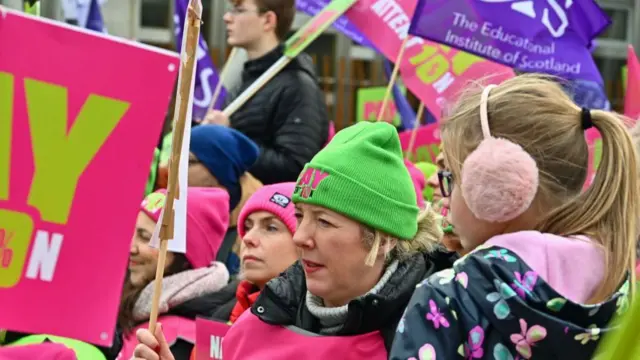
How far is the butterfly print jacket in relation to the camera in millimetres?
2586

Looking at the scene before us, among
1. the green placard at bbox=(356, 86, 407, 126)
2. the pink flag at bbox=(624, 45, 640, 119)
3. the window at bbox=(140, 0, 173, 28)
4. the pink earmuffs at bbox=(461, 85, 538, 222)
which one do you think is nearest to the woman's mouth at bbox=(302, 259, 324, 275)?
the pink earmuffs at bbox=(461, 85, 538, 222)

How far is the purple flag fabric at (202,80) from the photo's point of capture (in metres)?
7.55

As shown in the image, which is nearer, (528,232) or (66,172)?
(528,232)

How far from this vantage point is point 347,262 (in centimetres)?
334

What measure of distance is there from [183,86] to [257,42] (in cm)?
327

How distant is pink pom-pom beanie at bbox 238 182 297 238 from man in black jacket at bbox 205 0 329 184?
1.41m

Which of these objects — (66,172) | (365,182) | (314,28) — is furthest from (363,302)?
(314,28)

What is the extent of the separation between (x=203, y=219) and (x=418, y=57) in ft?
8.29

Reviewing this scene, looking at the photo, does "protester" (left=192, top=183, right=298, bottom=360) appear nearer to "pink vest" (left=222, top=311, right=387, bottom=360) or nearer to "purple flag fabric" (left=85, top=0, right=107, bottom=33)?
"pink vest" (left=222, top=311, right=387, bottom=360)

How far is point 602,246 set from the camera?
277 centimetres

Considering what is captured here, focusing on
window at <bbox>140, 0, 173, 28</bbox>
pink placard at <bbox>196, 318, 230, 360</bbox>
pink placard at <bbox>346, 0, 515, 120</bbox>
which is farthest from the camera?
window at <bbox>140, 0, 173, 28</bbox>

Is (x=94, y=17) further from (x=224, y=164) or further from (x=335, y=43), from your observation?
(x=335, y=43)

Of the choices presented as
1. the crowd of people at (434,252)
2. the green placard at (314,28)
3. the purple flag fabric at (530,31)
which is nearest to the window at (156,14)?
the green placard at (314,28)

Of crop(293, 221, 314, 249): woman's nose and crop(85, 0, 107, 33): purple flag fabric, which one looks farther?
crop(85, 0, 107, 33): purple flag fabric
